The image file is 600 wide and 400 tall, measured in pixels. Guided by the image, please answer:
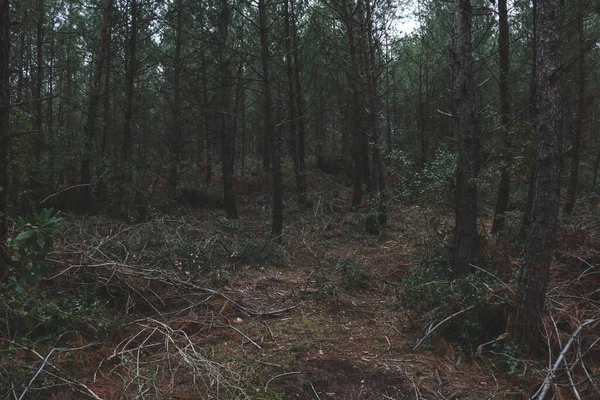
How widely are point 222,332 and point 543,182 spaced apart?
3.52 meters

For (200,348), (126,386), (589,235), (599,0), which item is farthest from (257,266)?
(599,0)

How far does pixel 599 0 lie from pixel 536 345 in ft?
22.7

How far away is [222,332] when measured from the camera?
180 inches

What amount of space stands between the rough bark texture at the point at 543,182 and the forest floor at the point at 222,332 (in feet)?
1.55

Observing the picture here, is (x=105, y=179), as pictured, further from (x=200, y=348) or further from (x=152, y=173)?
(x=200, y=348)

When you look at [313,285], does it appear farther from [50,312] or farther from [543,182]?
[543,182]

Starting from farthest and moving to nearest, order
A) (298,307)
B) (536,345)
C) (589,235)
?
(589,235) → (298,307) → (536,345)

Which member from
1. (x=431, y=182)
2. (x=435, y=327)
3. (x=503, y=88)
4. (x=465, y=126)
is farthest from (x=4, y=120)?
(x=503, y=88)

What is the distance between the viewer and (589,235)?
660 cm

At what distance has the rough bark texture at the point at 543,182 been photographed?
11.4 ft

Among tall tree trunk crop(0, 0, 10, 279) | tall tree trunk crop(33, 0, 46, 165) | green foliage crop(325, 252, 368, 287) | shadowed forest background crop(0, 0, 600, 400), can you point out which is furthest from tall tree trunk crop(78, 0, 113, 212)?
green foliage crop(325, 252, 368, 287)

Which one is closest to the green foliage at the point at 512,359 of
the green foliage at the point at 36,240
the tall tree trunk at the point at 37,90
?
the green foliage at the point at 36,240

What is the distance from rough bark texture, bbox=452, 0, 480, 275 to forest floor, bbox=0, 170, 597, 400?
30.9 inches

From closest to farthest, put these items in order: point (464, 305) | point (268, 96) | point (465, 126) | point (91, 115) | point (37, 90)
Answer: point (464, 305) → point (465, 126) → point (268, 96) → point (91, 115) → point (37, 90)
